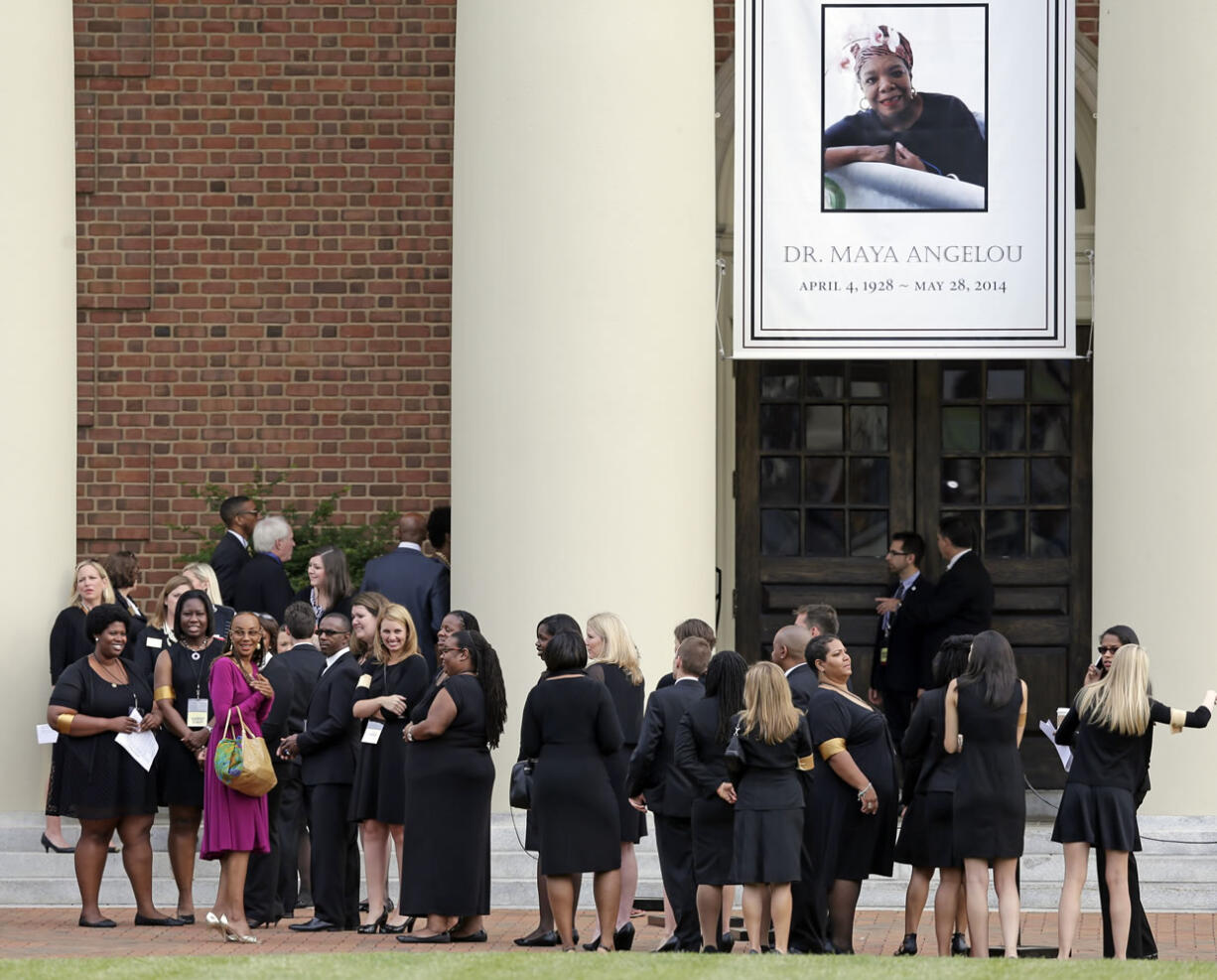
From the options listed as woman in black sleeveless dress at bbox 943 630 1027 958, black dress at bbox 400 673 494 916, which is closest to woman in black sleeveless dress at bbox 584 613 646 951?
black dress at bbox 400 673 494 916

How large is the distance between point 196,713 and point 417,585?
2421mm

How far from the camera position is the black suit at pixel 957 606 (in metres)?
14.4

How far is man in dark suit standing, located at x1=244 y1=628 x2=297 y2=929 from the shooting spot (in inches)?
468

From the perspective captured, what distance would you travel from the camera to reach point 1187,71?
12.7 meters

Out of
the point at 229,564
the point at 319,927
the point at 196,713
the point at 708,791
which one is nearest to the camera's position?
the point at 708,791

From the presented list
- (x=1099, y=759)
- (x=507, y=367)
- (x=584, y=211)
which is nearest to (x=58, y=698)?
(x=507, y=367)

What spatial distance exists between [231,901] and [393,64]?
705 centimetres

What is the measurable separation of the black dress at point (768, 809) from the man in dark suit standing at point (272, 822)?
102 inches

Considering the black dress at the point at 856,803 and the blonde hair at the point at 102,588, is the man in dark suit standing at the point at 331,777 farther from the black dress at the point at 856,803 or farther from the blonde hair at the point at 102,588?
the black dress at the point at 856,803

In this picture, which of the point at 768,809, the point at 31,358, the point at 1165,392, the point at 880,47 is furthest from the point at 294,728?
the point at 880,47

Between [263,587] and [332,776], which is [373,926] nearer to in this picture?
[332,776]

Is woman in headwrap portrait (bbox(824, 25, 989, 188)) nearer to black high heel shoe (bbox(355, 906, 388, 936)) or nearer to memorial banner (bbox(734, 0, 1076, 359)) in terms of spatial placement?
memorial banner (bbox(734, 0, 1076, 359))

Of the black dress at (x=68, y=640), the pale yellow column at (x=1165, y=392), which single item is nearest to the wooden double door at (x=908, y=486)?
the pale yellow column at (x=1165, y=392)

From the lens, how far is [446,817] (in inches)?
440
